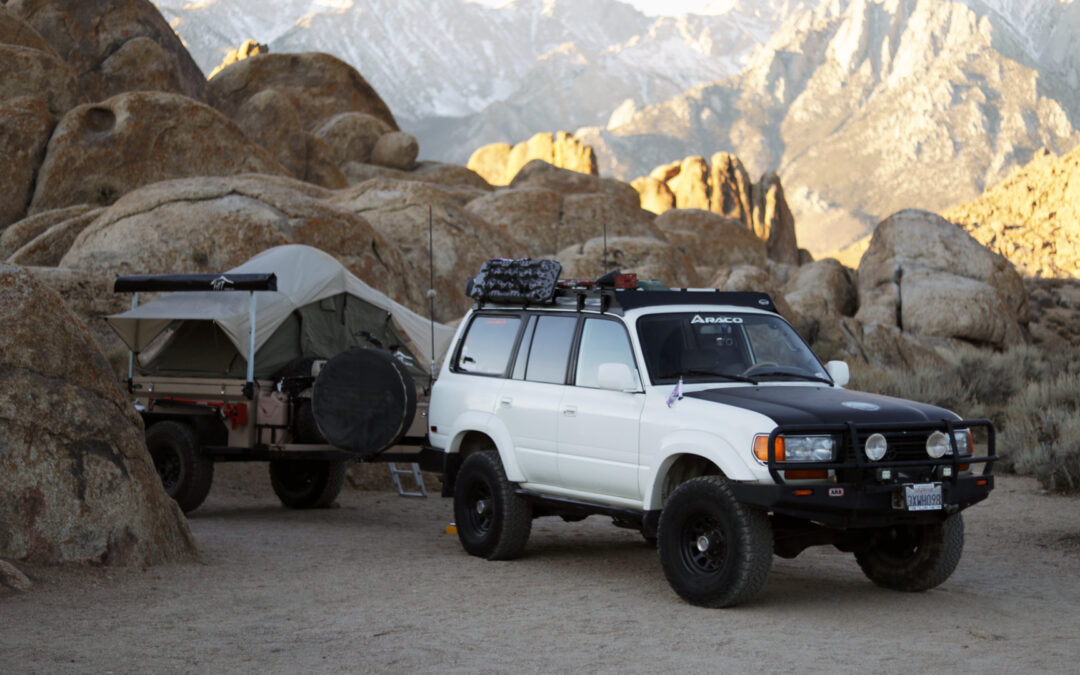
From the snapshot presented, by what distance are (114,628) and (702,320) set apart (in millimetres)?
4615

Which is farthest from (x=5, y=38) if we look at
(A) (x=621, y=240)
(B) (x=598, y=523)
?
(B) (x=598, y=523)

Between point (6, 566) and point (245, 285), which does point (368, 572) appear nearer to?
point (6, 566)

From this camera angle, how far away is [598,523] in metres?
13.4

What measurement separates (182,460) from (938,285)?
23.6 m

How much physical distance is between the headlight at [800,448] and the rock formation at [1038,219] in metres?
46.4

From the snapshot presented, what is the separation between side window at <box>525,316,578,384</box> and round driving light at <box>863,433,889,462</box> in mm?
2639

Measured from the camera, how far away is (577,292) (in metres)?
9.92

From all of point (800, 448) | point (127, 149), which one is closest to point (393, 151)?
point (127, 149)

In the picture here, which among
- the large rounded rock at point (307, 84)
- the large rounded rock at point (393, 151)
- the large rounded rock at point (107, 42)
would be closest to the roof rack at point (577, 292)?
the large rounded rock at point (107, 42)

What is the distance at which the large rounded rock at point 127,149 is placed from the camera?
88.8 feet

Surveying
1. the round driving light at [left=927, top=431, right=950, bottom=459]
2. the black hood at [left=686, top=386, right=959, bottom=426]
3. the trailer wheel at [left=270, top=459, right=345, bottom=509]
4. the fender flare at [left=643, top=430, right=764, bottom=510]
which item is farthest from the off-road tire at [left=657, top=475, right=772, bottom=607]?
the trailer wheel at [left=270, top=459, right=345, bottom=509]

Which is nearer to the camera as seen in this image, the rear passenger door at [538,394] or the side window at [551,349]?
the rear passenger door at [538,394]

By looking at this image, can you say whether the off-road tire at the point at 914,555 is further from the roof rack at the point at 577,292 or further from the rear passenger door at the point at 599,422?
the roof rack at the point at 577,292

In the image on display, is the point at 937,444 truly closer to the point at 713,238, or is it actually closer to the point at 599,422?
the point at 599,422
